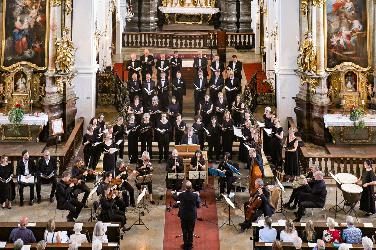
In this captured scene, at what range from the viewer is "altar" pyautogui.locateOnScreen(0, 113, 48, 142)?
22188mm

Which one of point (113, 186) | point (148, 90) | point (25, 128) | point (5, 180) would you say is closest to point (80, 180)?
point (113, 186)

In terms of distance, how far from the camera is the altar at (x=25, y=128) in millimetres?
22188

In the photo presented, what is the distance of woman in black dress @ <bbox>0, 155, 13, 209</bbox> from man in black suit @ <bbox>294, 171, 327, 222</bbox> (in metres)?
6.72

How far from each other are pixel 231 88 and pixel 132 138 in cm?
444

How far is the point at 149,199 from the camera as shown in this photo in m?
18.6

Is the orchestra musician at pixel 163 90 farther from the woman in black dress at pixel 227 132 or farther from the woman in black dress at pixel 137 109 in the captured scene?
the woman in black dress at pixel 227 132

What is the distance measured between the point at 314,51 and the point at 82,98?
760 cm

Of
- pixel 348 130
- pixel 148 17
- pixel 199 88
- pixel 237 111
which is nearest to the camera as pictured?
pixel 348 130

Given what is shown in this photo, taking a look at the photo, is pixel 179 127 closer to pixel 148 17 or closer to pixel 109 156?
pixel 109 156

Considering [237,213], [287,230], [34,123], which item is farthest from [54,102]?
[287,230]

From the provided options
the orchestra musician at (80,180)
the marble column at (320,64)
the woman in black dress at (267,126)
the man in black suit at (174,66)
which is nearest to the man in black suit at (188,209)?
the orchestra musician at (80,180)

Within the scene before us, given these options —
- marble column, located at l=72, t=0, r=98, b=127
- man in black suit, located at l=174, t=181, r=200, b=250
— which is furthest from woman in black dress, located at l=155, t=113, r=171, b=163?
man in black suit, located at l=174, t=181, r=200, b=250

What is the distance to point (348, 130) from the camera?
74.0ft

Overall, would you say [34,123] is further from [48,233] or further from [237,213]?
[48,233]
